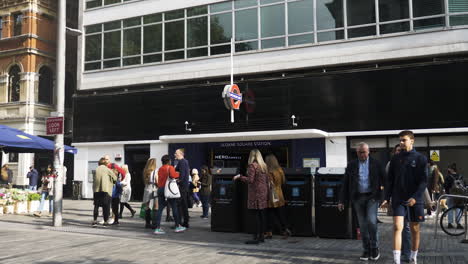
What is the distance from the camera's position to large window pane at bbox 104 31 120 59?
76.7ft

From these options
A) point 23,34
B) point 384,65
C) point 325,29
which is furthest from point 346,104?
point 23,34

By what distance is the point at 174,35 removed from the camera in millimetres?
21875

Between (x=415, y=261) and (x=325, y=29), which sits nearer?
(x=415, y=261)

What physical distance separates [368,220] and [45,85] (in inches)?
1014

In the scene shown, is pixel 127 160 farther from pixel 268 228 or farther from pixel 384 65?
pixel 268 228

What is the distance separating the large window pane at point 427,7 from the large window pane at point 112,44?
47.3ft

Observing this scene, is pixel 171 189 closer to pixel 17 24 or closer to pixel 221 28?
pixel 221 28

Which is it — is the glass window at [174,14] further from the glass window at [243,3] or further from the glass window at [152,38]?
the glass window at [243,3]

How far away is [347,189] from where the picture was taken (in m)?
7.20

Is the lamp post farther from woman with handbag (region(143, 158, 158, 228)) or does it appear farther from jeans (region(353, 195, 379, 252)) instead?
jeans (region(353, 195, 379, 252))

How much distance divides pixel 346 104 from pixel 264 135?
3513 millimetres

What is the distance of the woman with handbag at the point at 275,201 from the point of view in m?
8.88

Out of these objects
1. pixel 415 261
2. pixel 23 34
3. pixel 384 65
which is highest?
pixel 23 34

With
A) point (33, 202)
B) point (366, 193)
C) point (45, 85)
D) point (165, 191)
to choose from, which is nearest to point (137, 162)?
point (33, 202)
